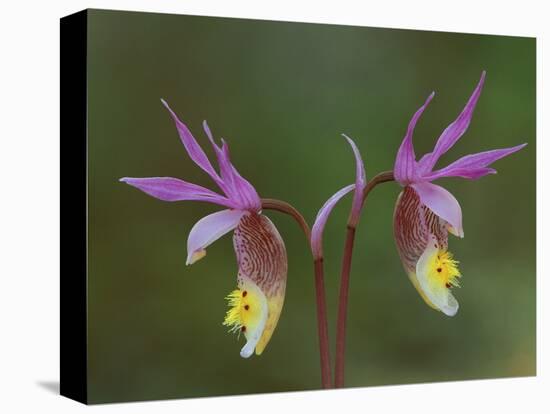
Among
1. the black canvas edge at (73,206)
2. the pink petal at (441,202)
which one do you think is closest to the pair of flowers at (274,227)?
the pink petal at (441,202)

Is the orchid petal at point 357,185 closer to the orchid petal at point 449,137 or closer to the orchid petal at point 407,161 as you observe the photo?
the orchid petal at point 407,161

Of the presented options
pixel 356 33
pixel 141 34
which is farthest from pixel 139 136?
pixel 356 33

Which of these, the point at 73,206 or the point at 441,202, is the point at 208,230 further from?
the point at 441,202

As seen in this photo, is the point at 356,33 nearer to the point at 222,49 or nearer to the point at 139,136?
the point at 222,49

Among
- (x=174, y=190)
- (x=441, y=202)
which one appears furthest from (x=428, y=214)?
(x=174, y=190)

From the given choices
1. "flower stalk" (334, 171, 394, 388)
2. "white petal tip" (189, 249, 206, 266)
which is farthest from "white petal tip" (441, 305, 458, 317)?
"white petal tip" (189, 249, 206, 266)
